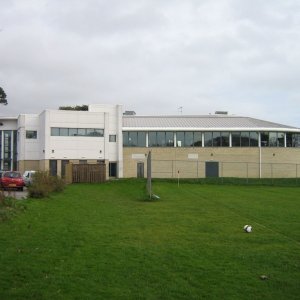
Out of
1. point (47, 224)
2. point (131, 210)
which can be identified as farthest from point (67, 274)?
point (131, 210)

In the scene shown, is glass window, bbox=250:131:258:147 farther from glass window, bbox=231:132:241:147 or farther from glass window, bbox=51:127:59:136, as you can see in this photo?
glass window, bbox=51:127:59:136

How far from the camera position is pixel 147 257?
993cm

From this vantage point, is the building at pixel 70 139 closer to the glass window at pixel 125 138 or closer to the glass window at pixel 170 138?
the glass window at pixel 125 138

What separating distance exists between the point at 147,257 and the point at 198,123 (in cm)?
5592

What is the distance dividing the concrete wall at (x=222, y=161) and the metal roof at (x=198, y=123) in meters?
2.76

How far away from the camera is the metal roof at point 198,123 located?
203ft

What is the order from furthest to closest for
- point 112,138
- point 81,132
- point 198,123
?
1. point 198,123
2. point 112,138
3. point 81,132

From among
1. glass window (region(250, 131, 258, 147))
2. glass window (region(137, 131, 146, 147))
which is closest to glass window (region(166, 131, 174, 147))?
glass window (region(137, 131, 146, 147))

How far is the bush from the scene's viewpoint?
25453mm

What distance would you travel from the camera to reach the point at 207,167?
202ft

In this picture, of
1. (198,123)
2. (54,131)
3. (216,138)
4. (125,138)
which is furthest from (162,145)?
(54,131)

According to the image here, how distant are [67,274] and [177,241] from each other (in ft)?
13.6

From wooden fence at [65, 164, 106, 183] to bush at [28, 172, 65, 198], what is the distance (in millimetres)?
16344

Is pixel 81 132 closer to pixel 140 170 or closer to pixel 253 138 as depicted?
pixel 140 170
